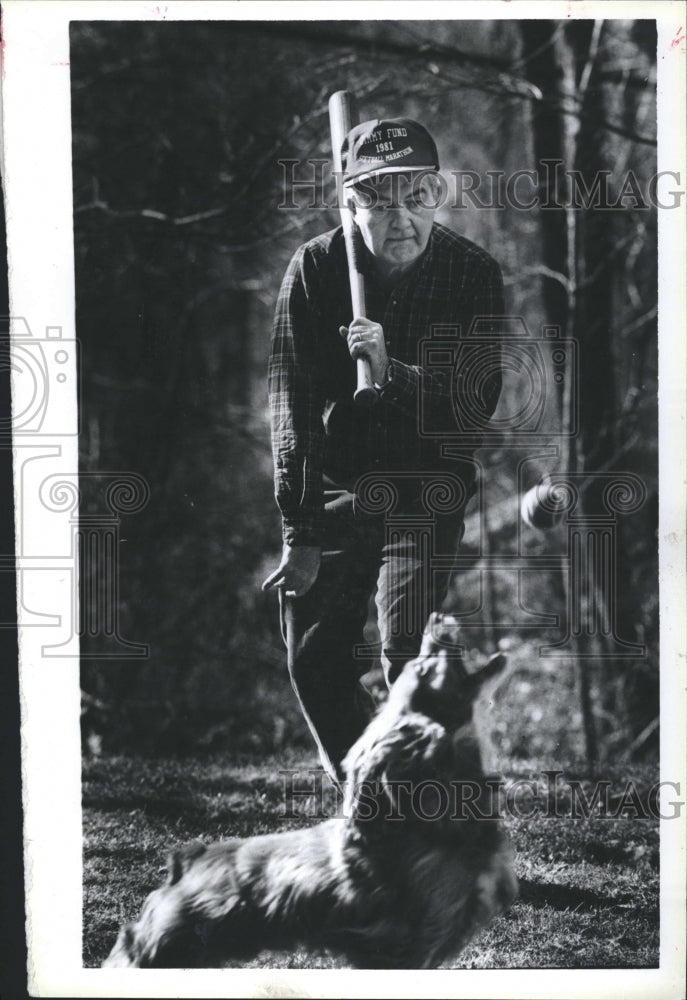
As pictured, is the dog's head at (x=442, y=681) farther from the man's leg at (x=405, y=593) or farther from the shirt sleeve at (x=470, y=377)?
the shirt sleeve at (x=470, y=377)

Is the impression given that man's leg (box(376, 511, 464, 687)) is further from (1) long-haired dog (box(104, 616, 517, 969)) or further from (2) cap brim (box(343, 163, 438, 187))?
(2) cap brim (box(343, 163, 438, 187))

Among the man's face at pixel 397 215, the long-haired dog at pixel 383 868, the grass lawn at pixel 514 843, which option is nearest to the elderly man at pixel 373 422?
the man's face at pixel 397 215

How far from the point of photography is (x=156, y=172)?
3.00 m

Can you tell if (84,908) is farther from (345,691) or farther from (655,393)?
(655,393)

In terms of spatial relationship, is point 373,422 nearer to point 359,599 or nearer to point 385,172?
point 359,599

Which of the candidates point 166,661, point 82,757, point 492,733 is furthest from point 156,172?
point 492,733

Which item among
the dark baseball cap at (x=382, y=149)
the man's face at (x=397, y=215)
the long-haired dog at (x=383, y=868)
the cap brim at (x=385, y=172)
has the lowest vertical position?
the long-haired dog at (x=383, y=868)

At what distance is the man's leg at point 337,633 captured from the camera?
298 cm

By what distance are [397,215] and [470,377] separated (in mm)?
486

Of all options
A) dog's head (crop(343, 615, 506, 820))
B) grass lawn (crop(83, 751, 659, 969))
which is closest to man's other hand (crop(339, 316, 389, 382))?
dog's head (crop(343, 615, 506, 820))

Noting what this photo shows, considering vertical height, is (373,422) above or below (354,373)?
below

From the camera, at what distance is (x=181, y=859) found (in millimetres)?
2959

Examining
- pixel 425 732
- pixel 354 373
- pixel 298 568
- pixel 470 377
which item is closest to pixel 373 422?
pixel 354 373

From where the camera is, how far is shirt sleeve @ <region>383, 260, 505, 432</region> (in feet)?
9.70
